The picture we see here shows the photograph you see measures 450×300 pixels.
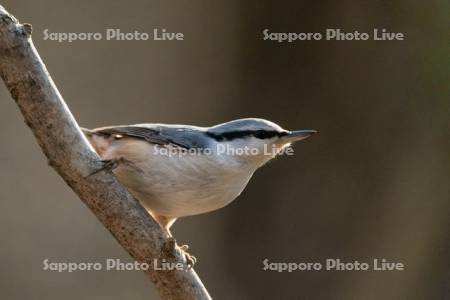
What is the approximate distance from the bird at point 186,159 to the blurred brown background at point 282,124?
1.64 metres

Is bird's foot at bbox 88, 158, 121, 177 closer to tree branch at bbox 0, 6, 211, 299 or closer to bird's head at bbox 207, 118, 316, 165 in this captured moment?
tree branch at bbox 0, 6, 211, 299

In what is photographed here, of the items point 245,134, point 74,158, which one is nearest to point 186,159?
point 245,134

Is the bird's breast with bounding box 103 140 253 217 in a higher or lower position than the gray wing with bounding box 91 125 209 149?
lower

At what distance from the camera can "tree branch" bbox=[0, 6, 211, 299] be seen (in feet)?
7.00

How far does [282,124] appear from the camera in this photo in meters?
4.42

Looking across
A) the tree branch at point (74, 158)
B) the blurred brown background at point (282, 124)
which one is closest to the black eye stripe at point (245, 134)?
the tree branch at point (74, 158)

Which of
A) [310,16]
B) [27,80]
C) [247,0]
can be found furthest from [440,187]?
[27,80]

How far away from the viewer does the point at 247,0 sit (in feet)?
15.1

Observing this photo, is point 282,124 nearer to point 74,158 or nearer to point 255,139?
point 255,139

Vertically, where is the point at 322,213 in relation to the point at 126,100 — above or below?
below

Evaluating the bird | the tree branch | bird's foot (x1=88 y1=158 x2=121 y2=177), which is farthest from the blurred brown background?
bird's foot (x1=88 y1=158 x2=121 y2=177)

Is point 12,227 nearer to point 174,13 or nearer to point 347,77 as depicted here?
point 174,13

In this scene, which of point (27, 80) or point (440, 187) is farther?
point (440, 187)

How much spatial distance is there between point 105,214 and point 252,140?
0.68 metres
